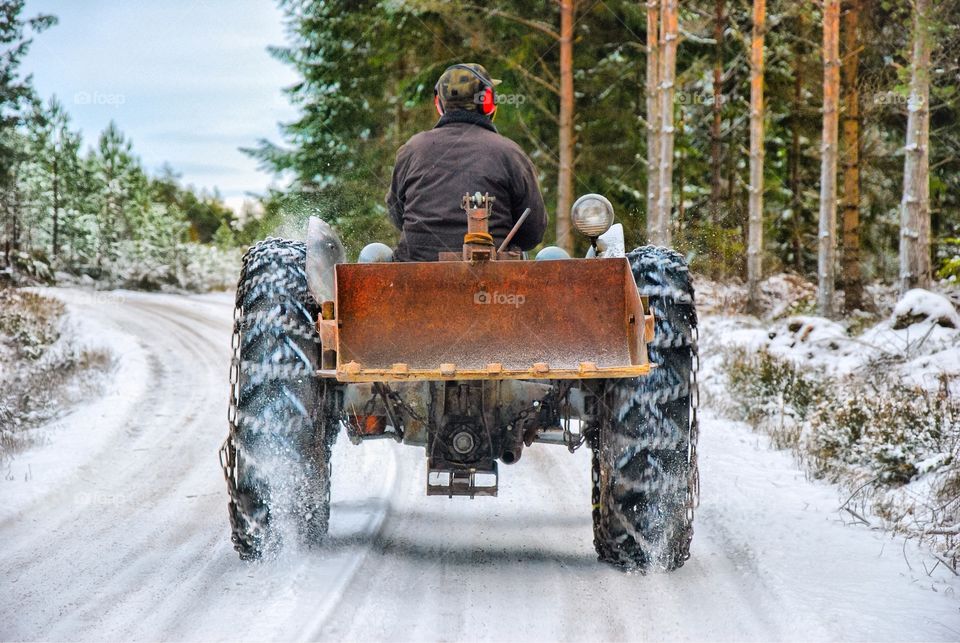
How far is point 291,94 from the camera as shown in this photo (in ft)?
74.3

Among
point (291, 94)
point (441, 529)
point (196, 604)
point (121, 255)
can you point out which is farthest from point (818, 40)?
point (121, 255)

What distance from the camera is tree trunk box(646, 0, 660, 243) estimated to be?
19672mm

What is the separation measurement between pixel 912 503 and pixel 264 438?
401 cm

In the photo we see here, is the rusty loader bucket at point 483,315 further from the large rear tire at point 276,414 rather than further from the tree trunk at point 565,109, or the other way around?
the tree trunk at point 565,109

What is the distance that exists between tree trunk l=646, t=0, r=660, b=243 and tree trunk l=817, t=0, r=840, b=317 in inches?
131

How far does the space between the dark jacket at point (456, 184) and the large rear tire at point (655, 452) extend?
98 centimetres

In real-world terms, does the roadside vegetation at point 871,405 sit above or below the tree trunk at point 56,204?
below

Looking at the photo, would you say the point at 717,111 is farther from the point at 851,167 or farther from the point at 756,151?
the point at 851,167

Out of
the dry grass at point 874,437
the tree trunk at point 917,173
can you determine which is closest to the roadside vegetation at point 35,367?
the dry grass at point 874,437

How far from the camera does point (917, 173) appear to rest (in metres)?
12.5

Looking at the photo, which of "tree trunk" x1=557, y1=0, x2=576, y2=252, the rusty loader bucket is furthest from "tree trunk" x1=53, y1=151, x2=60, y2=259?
the rusty loader bucket

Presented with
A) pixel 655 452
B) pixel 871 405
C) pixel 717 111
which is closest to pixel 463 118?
pixel 655 452

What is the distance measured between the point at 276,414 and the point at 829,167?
50.9 ft

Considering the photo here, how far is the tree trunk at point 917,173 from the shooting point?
39.4 ft
